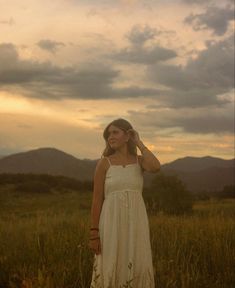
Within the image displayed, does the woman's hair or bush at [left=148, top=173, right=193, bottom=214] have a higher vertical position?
the woman's hair

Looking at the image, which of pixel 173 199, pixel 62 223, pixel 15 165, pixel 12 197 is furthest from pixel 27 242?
pixel 15 165

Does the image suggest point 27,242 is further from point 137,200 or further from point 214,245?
point 137,200

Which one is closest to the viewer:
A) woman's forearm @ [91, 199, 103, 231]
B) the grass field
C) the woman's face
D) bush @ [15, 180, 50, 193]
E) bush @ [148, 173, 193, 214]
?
woman's forearm @ [91, 199, 103, 231]

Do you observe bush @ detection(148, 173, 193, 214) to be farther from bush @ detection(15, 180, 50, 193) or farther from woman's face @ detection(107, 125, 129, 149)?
woman's face @ detection(107, 125, 129, 149)

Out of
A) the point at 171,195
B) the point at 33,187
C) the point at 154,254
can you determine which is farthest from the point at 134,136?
the point at 33,187

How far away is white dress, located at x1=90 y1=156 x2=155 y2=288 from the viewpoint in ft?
16.8

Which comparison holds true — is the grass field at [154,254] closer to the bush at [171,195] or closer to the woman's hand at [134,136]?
the woman's hand at [134,136]

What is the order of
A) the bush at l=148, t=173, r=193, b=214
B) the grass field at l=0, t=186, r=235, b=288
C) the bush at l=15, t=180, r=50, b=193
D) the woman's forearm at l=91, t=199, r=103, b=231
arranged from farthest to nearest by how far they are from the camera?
the bush at l=15, t=180, r=50, b=193
the bush at l=148, t=173, r=193, b=214
the grass field at l=0, t=186, r=235, b=288
the woman's forearm at l=91, t=199, r=103, b=231

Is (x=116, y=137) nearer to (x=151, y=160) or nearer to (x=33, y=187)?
(x=151, y=160)

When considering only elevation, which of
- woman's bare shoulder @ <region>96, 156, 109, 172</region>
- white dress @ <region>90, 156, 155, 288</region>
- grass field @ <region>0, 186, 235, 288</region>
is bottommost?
grass field @ <region>0, 186, 235, 288</region>

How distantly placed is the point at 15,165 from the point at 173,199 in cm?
6428

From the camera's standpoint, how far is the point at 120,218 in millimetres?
5152

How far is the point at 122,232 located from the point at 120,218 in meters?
0.14

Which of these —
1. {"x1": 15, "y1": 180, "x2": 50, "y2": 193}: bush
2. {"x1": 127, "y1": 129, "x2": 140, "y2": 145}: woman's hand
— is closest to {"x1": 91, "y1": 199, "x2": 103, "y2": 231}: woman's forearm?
{"x1": 127, "y1": 129, "x2": 140, "y2": 145}: woman's hand
